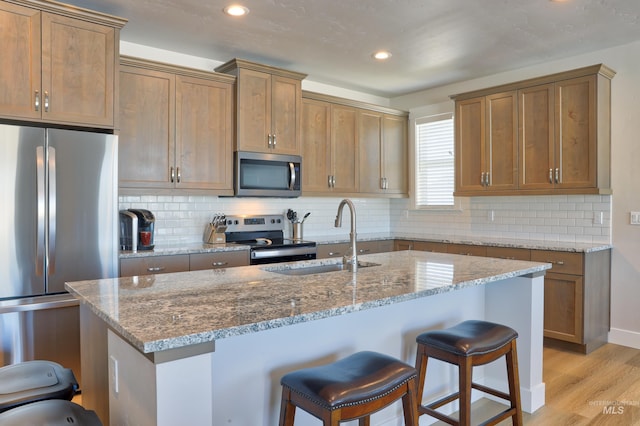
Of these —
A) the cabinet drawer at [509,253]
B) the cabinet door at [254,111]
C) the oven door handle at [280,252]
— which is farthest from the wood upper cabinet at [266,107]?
the cabinet drawer at [509,253]

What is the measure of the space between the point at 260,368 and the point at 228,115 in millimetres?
2741

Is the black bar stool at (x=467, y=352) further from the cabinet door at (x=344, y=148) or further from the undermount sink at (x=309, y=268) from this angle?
the cabinet door at (x=344, y=148)

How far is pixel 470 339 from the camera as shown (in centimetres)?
204

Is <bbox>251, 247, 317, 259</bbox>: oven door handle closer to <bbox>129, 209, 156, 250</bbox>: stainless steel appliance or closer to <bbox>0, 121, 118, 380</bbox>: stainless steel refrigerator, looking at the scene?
<bbox>129, 209, 156, 250</bbox>: stainless steel appliance

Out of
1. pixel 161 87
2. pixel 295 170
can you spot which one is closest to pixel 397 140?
pixel 295 170

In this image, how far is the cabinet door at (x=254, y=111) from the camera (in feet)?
13.2

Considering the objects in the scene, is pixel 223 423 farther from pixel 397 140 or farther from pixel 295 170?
pixel 397 140

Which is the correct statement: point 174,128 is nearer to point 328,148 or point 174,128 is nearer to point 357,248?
point 328,148

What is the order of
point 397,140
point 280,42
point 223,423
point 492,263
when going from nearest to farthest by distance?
point 223,423
point 492,263
point 280,42
point 397,140

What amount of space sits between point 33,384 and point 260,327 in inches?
36.4

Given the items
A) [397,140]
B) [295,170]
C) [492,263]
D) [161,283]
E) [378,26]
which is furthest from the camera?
[397,140]

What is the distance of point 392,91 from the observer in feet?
18.3

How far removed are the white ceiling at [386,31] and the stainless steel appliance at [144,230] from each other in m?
1.46

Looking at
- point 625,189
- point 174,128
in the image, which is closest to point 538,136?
point 625,189
